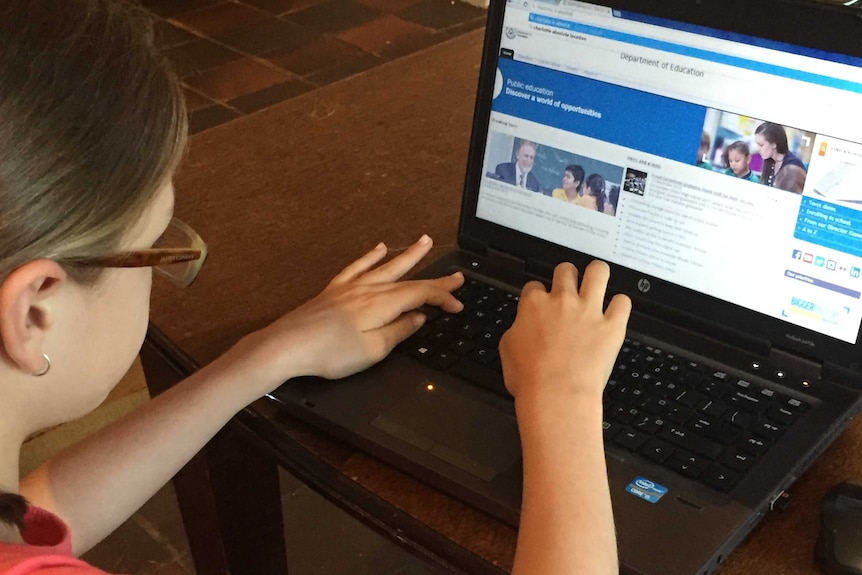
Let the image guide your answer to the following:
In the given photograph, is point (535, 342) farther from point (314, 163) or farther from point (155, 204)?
point (314, 163)

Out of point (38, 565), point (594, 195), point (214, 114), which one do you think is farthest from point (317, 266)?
point (214, 114)

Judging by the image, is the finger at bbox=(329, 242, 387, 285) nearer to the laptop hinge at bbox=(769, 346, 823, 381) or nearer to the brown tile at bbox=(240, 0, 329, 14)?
the laptop hinge at bbox=(769, 346, 823, 381)

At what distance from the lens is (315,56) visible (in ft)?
10.3

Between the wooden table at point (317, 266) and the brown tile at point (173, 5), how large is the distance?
7.45ft

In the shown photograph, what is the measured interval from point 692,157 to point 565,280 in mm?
170

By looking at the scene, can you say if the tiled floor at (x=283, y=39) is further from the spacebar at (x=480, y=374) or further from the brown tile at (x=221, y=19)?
the spacebar at (x=480, y=374)

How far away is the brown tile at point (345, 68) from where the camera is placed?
2971 millimetres

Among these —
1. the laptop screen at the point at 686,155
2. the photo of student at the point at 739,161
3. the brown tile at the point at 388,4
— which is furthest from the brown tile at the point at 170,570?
the brown tile at the point at 388,4

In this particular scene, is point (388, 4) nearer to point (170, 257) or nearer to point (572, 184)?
point (572, 184)

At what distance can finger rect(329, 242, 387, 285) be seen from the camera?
39.1 inches

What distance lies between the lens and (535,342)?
2.69 feet

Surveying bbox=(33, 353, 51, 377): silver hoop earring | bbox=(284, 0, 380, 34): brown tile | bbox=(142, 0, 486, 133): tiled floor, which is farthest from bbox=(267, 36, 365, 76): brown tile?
bbox=(33, 353, 51, 377): silver hoop earring

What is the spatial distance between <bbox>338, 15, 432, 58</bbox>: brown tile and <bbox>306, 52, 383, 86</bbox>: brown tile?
43 millimetres

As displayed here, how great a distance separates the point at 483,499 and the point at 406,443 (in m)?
0.09
